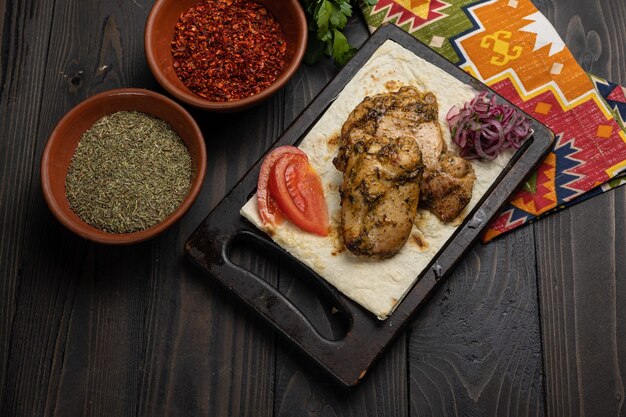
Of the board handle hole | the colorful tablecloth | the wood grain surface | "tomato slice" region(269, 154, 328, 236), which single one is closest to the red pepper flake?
"tomato slice" region(269, 154, 328, 236)

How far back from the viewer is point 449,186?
348 cm

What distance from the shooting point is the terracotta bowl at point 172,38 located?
11.9 feet

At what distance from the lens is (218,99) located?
3.76m

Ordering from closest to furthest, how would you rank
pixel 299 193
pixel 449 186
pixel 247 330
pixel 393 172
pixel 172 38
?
pixel 393 172
pixel 449 186
pixel 299 193
pixel 247 330
pixel 172 38

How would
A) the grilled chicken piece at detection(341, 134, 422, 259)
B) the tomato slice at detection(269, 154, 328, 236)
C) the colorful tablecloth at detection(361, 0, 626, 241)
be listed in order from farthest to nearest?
the colorful tablecloth at detection(361, 0, 626, 241) < the tomato slice at detection(269, 154, 328, 236) < the grilled chicken piece at detection(341, 134, 422, 259)

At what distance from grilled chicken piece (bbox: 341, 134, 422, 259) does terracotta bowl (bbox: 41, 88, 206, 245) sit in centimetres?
81

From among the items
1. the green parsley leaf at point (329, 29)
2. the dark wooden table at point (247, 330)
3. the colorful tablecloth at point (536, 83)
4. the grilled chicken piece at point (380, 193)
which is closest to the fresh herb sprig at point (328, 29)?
the green parsley leaf at point (329, 29)

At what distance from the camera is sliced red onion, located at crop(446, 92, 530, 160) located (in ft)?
11.7

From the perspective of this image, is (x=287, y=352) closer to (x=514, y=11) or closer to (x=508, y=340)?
(x=508, y=340)

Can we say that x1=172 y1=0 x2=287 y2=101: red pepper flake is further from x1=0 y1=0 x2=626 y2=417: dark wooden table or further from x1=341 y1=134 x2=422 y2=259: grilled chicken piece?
x1=341 y1=134 x2=422 y2=259: grilled chicken piece

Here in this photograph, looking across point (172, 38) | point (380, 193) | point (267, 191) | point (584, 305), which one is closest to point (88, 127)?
point (172, 38)

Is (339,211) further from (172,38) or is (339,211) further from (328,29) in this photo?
(172,38)

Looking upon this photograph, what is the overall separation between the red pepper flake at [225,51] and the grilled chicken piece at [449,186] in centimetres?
104

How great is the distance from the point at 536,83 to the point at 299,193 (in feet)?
5.05
